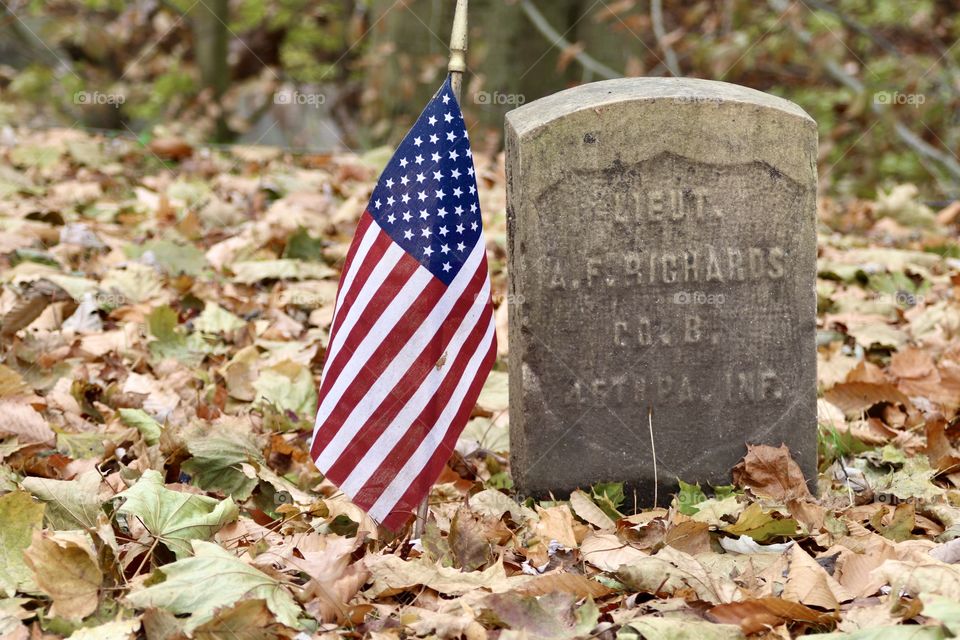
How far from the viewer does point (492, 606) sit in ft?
7.85

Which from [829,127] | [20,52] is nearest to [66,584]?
[829,127]

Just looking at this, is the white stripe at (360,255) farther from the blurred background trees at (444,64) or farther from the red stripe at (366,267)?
the blurred background trees at (444,64)

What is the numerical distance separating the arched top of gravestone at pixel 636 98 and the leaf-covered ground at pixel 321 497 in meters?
1.13

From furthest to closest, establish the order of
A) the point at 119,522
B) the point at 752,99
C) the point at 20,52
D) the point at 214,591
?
the point at 20,52
the point at 752,99
the point at 119,522
the point at 214,591

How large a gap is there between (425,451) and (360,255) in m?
0.60

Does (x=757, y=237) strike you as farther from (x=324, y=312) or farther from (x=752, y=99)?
(x=324, y=312)

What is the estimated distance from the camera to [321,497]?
339 centimetres

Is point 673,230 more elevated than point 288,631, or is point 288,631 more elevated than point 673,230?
point 673,230

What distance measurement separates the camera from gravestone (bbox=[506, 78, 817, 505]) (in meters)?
3.25

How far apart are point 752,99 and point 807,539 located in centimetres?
135
